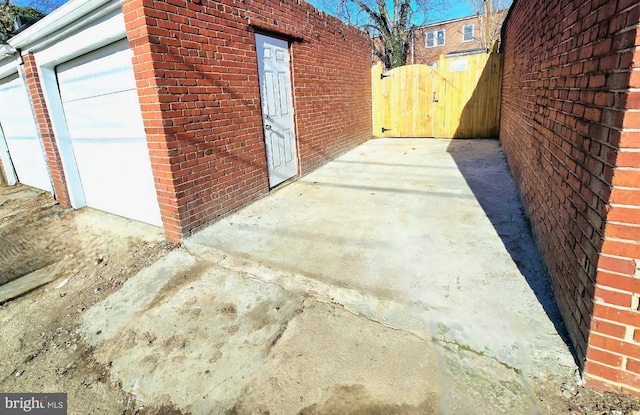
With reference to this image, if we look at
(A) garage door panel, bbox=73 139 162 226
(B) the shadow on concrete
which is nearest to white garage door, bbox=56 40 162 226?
(A) garage door panel, bbox=73 139 162 226

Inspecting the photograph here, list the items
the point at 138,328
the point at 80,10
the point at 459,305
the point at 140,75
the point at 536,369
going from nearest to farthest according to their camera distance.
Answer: the point at 536,369, the point at 459,305, the point at 138,328, the point at 140,75, the point at 80,10

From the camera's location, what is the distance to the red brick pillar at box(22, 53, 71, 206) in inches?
187

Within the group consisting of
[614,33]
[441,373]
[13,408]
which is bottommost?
[13,408]

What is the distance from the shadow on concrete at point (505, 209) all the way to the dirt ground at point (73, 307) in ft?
2.54

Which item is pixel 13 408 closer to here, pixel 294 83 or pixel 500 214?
pixel 500 214

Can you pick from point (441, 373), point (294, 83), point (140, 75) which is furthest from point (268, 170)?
point (441, 373)

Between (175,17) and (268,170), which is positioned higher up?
(175,17)

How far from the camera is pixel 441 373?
1.71m

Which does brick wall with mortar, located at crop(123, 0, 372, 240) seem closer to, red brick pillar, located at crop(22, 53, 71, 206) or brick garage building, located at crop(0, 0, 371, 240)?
brick garage building, located at crop(0, 0, 371, 240)

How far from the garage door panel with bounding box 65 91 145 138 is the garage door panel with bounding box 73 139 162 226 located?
110mm

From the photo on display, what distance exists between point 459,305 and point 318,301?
95 cm

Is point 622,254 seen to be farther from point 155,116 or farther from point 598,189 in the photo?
point 155,116

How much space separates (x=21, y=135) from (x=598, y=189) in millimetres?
9012

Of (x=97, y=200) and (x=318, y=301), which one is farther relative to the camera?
(x=97, y=200)
